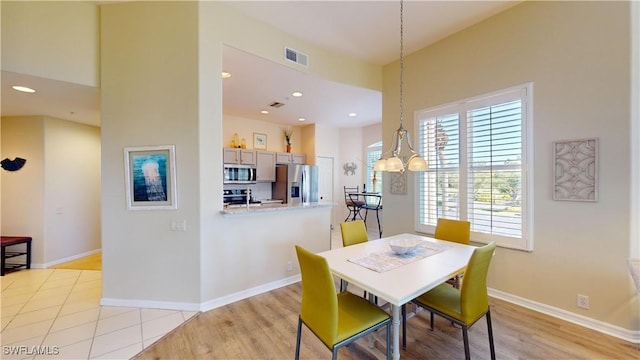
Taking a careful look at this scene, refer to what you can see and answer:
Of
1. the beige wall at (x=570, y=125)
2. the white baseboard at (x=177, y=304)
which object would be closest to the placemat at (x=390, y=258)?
the beige wall at (x=570, y=125)

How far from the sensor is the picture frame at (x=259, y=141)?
6363mm

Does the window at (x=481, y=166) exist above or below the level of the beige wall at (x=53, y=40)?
below

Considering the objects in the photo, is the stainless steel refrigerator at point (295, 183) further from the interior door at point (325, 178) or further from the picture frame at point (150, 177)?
the picture frame at point (150, 177)

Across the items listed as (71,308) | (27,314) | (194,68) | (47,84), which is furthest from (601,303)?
(47,84)

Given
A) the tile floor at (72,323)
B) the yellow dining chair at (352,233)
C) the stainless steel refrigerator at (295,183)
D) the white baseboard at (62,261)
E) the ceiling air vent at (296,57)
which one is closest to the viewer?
the tile floor at (72,323)

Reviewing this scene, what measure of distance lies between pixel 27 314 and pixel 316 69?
174 inches

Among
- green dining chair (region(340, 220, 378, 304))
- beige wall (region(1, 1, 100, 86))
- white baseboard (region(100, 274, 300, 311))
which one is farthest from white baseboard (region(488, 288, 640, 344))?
beige wall (region(1, 1, 100, 86))

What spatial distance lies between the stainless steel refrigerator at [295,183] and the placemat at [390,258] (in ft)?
12.9

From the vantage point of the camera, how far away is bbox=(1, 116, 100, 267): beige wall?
411 cm

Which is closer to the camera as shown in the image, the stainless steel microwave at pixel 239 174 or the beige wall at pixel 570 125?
the beige wall at pixel 570 125

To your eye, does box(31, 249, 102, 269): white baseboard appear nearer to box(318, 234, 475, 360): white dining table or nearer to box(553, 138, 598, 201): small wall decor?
box(318, 234, 475, 360): white dining table

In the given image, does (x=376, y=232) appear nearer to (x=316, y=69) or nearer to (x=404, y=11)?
(x=316, y=69)

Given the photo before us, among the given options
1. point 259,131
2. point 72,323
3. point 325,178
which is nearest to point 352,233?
point 72,323

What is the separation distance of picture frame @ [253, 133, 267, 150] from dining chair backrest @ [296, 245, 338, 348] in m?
5.05
